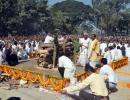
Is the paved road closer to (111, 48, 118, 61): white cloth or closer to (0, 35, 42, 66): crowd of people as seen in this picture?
(0, 35, 42, 66): crowd of people

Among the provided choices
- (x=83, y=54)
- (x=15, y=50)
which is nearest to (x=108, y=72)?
(x=83, y=54)

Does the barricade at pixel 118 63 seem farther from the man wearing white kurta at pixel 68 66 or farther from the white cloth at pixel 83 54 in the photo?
the man wearing white kurta at pixel 68 66

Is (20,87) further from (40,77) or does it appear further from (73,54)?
(73,54)

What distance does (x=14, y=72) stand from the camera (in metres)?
18.3

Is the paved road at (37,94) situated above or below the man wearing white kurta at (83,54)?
below

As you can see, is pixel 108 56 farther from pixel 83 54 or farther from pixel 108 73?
pixel 108 73

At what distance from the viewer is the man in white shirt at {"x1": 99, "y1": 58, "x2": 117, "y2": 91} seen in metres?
14.8

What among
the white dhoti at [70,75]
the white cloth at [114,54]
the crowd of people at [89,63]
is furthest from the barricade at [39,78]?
the white cloth at [114,54]

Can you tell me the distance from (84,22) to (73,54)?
54.7m

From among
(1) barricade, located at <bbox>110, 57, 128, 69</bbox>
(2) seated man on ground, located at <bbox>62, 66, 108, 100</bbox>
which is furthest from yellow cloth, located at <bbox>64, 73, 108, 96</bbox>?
(1) barricade, located at <bbox>110, 57, 128, 69</bbox>

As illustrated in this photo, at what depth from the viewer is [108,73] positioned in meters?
15.0

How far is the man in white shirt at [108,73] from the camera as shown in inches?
582

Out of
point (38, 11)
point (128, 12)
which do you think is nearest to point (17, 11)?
point (38, 11)

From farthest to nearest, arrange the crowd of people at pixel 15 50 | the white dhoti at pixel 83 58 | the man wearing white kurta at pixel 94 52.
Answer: the crowd of people at pixel 15 50
the white dhoti at pixel 83 58
the man wearing white kurta at pixel 94 52
